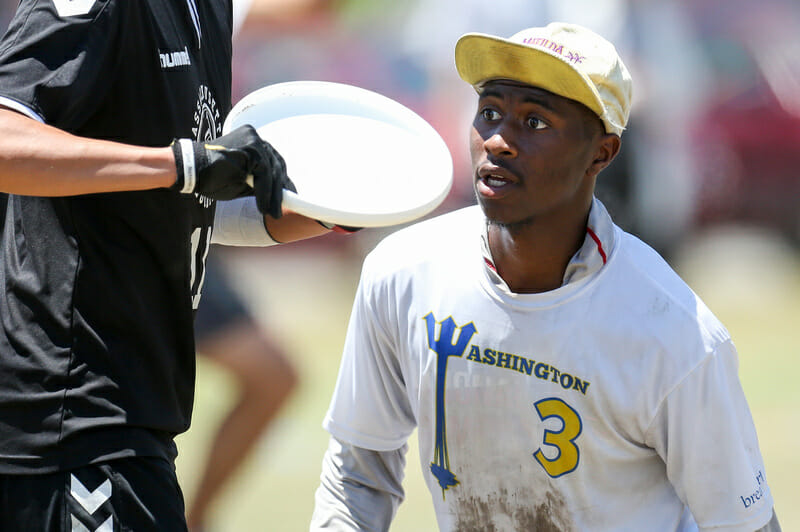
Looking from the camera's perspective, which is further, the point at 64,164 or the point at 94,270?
the point at 94,270

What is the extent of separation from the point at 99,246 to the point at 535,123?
2.88 feet

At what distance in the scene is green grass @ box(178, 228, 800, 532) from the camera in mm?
4621

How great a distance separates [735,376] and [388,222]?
28.7 inches

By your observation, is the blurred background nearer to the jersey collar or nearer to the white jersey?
the white jersey

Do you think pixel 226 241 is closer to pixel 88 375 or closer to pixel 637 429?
pixel 88 375

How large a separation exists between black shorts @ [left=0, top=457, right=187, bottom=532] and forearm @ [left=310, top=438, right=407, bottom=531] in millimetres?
424

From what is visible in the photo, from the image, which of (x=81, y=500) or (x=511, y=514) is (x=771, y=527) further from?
(x=81, y=500)

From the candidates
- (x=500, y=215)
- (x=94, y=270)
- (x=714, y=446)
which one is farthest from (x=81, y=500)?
(x=714, y=446)

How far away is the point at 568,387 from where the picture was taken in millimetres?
2289

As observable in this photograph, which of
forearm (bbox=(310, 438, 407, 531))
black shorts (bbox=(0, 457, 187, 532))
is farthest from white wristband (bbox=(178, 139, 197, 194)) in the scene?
forearm (bbox=(310, 438, 407, 531))

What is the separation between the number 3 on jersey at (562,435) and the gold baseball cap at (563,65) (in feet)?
1.88

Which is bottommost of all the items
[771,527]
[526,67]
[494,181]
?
[771,527]

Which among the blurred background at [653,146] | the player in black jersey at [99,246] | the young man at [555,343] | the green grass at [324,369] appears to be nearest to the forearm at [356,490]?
the young man at [555,343]

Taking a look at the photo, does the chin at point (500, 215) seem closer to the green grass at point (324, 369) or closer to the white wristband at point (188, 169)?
the white wristband at point (188, 169)
